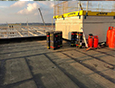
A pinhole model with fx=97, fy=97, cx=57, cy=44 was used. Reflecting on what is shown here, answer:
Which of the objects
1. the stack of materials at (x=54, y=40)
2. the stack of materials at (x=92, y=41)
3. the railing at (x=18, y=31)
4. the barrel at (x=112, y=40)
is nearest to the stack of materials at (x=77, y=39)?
the stack of materials at (x=92, y=41)

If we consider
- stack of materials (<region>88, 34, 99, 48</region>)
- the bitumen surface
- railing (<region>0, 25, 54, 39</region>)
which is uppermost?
railing (<region>0, 25, 54, 39</region>)

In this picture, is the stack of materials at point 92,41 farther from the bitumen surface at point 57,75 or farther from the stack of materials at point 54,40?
the bitumen surface at point 57,75

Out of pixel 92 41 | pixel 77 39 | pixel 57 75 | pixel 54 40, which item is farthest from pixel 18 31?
pixel 57 75

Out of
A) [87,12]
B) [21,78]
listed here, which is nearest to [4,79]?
[21,78]

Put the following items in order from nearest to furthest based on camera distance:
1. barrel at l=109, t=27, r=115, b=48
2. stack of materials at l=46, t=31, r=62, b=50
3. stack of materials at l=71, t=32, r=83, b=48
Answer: stack of materials at l=46, t=31, r=62, b=50
barrel at l=109, t=27, r=115, b=48
stack of materials at l=71, t=32, r=83, b=48

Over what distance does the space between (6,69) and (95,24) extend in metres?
8.15

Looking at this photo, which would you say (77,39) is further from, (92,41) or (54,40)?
(54,40)

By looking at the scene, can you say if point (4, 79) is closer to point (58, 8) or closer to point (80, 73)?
point (80, 73)

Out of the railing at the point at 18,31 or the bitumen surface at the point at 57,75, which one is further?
the railing at the point at 18,31

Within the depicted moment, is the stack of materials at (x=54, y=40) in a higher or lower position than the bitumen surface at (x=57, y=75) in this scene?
higher

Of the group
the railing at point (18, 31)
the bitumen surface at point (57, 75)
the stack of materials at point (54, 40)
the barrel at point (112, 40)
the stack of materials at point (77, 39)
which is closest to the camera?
the bitumen surface at point (57, 75)

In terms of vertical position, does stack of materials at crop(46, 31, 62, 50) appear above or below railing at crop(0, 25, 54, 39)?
below

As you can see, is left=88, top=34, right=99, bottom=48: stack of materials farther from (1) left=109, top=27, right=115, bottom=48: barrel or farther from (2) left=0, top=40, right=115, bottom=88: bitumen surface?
(2) left=0, top=40, right=115, bottom=88: bitumen surface

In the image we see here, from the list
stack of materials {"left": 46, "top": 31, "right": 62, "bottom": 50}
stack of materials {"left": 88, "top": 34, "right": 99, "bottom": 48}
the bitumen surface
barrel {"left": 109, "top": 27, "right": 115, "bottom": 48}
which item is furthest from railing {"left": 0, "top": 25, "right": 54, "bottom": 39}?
the bitumen surface
